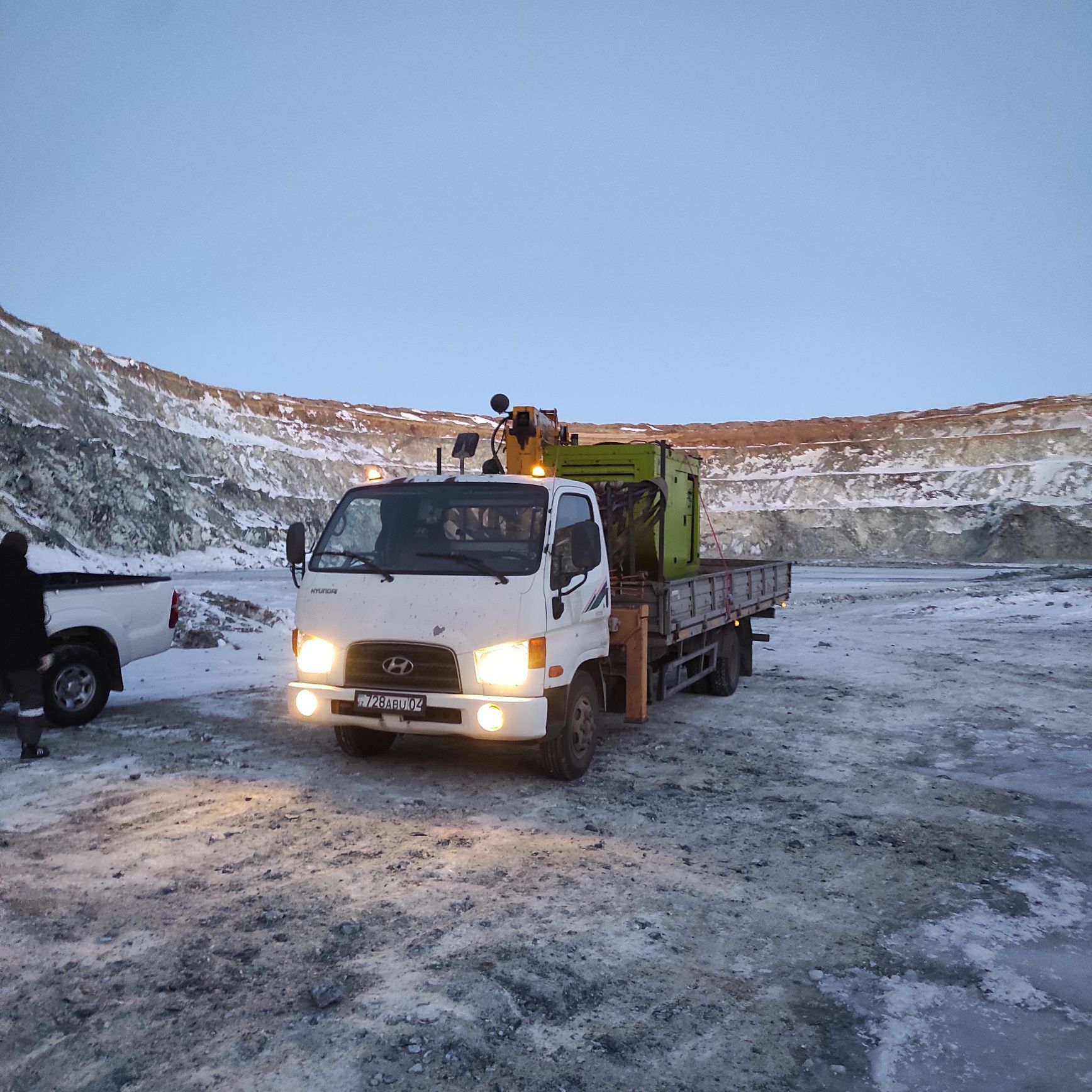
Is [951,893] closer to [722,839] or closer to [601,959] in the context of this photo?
[722,839]

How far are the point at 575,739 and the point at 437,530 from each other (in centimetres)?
196

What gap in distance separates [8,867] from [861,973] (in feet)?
15.1

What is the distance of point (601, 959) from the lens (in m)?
4.09

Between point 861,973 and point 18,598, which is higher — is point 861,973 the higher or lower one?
the lower one

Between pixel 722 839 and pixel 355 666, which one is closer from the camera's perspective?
pixel 722 839

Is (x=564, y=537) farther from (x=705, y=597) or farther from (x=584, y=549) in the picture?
(x=705, y=597)

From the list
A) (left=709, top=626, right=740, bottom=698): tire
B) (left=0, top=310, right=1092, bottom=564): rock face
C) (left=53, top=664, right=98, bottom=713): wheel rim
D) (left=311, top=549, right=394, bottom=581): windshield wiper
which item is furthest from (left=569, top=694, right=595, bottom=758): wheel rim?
(left=0, top=310, right=1092, bottom=564): rock face

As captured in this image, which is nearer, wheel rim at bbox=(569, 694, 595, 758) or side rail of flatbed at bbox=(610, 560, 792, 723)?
wheel rim at bbox=(569, 694, 595, 758)

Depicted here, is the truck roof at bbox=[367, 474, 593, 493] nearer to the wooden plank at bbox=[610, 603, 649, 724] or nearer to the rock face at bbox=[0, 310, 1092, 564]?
the wooden plank at bbox=[610, 603, 649, 724]

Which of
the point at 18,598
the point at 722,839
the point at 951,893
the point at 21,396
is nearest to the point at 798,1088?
the point at 951,893

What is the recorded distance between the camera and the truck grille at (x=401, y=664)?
632 cm

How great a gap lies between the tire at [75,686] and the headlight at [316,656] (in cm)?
330

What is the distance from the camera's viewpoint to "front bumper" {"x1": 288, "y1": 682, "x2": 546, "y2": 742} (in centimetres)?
618

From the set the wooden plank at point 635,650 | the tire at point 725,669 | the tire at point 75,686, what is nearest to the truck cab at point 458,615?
the wooden plank at point 635,650
